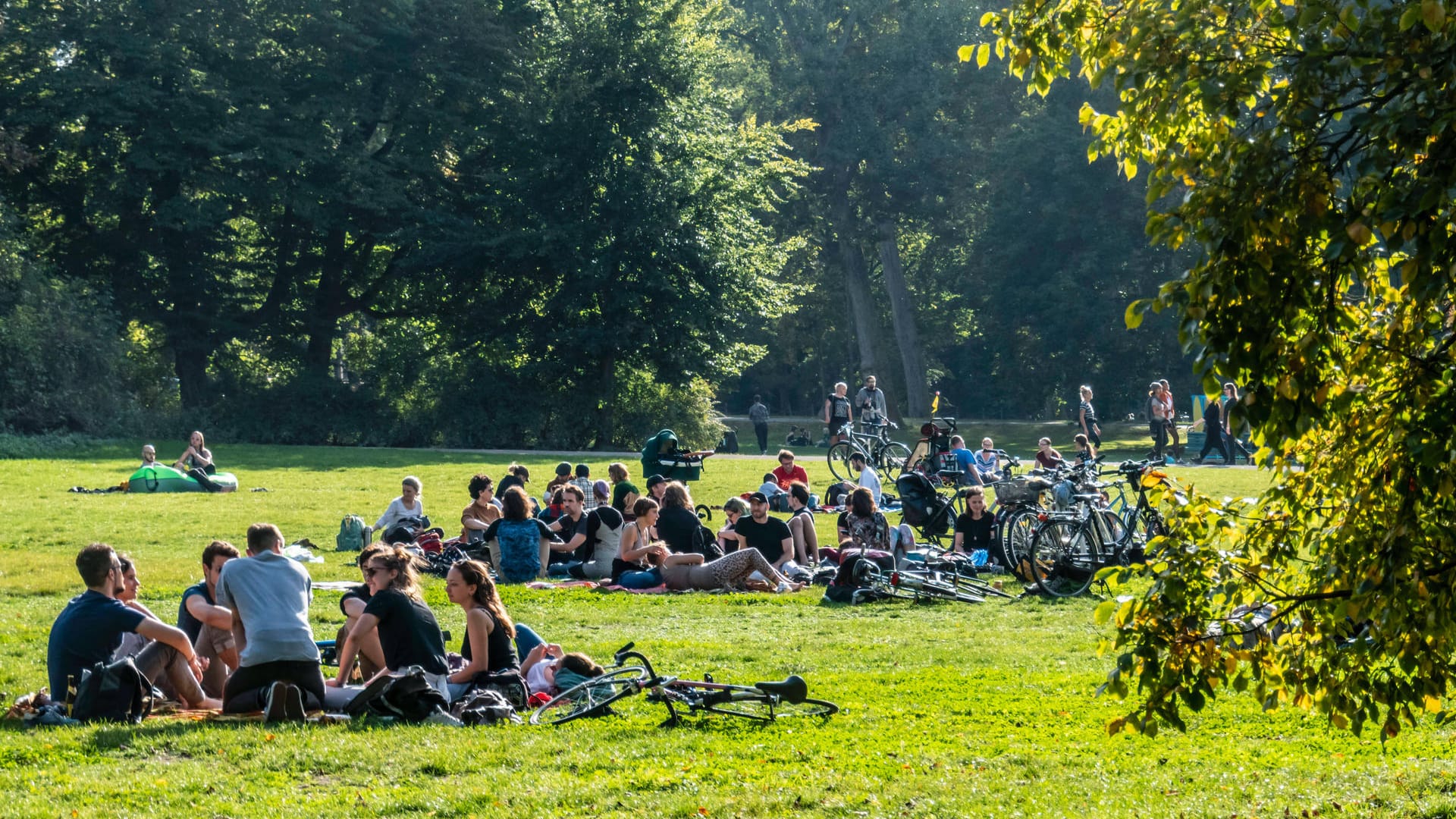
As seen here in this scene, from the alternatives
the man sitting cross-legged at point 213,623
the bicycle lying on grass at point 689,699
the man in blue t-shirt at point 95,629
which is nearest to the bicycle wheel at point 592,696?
the bicycle lying on grass at point 689,699

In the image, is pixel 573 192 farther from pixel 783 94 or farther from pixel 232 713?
pixel 232 713

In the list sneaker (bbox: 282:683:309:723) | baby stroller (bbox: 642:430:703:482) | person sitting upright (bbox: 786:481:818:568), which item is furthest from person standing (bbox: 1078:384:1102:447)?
sneaker (bbox: 282:683:309:723)

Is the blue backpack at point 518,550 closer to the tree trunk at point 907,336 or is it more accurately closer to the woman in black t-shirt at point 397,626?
the woman in black t-shirt at point 397,626

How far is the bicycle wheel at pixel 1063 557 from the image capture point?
590 inches

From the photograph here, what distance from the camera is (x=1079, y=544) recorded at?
15102 mm

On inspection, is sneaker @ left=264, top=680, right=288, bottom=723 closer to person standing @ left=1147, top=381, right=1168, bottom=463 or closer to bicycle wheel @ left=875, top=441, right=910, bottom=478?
bicycle wheel @ left=875, top=441, right=910, bottom=478

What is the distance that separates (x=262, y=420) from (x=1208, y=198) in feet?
125

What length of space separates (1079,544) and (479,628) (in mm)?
7434

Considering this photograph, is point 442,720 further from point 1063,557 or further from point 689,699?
point 1063,557

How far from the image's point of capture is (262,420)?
40.1 m

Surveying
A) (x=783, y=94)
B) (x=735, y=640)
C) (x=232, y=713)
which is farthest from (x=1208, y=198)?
(x=783, y=94)

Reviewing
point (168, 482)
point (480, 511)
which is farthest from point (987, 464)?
point (168, 482)

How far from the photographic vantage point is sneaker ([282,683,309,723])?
8.91m

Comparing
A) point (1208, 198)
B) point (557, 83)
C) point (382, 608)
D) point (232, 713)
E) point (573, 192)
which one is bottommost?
point (232, 713)
